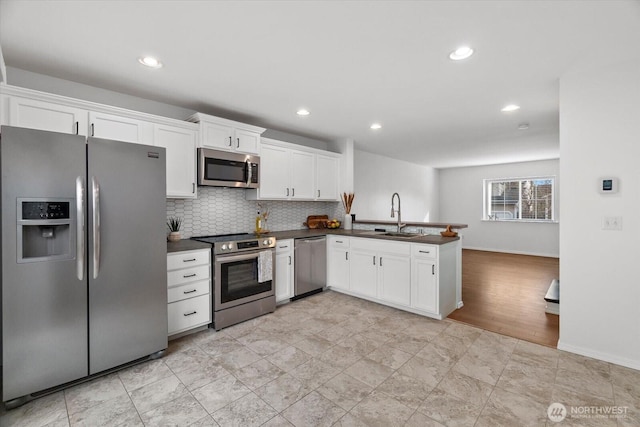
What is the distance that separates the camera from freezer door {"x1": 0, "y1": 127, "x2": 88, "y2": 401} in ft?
6.12

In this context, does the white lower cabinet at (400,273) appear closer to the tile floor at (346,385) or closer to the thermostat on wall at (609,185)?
the tile floor at (346,385)

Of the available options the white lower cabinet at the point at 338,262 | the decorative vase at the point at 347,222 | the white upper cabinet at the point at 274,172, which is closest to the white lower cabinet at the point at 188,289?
the white upper cabinet at the point at 274,172

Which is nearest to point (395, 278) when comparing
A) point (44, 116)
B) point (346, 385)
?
point (346, 385)

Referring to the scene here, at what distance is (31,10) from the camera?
1757 mm

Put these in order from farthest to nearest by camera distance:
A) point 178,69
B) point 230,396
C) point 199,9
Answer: point 178,69
point 230,396
point 199,9

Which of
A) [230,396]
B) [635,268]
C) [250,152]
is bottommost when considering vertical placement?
[230,396]

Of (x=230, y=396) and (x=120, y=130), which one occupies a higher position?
(x=120, y=130)

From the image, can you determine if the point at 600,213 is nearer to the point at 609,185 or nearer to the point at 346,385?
the point at 609,185

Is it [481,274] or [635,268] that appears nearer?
[635,268]

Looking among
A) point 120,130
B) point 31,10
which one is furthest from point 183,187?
point 31,10

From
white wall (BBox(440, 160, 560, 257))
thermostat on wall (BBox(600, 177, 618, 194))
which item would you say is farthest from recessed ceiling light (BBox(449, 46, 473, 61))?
white wall (BBox(440, 160, 560, 257))

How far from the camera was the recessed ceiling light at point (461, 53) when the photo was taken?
217 cm

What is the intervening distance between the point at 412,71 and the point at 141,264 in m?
2.80

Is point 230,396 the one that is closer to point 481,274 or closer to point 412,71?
point 412,71
